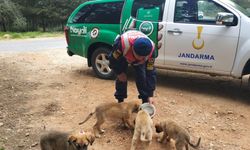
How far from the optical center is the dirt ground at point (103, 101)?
4.90 meters

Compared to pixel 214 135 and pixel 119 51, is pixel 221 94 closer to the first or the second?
pixel 214 135

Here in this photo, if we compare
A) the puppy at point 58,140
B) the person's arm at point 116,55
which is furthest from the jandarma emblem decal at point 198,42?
the puppy at point 58,140

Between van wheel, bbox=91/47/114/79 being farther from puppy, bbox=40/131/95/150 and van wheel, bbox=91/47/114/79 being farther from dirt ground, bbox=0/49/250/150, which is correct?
puppy, bbox=40/131/95/150

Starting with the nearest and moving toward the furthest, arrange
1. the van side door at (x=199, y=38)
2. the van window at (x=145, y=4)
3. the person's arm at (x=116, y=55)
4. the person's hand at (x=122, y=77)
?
1. the person's arm at (x=116, y=55)
2. the person's hand at (x=122, y=77)
3. the van side door at (x=199, y=38)
4. the van window at (x=145, y=4)

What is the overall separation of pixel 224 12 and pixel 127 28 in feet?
6.48

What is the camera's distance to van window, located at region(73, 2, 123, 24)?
24.2ft

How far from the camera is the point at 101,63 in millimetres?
7648

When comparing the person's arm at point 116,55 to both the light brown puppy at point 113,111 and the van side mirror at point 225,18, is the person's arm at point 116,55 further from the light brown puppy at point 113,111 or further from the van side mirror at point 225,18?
the van side mirror at point 225,18

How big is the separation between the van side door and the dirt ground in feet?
2.02

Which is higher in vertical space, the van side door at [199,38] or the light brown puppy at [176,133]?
the van side door at [199,38]

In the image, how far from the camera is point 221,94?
6664mm

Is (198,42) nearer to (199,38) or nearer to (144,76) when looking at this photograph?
(199,38)

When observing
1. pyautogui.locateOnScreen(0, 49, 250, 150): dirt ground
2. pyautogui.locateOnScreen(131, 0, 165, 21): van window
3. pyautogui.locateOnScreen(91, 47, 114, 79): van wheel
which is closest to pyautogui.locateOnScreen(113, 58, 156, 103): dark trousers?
pyautogui.locateOnScreen(0, 49, 250, 150): dirt ground

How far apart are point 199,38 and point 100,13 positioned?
2.43 meters
